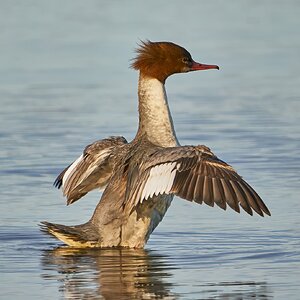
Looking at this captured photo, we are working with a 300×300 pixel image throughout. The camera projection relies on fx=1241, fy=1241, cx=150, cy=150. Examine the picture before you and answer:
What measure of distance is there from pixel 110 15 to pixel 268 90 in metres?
5.72

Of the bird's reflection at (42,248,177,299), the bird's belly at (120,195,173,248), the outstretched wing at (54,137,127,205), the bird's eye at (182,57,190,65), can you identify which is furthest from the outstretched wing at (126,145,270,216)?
the bird's eye at (182,57,190,65)

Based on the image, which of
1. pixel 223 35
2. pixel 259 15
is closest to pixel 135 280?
pixel 223 35

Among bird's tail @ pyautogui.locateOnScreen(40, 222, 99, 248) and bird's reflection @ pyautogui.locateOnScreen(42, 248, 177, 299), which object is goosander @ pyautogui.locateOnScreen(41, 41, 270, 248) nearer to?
bird's tail @ pyautogui.locateOnScreen(40, 222, 99, 248)

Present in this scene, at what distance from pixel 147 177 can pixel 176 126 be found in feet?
15.6

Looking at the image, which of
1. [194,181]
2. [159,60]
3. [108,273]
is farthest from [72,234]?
[159,60]

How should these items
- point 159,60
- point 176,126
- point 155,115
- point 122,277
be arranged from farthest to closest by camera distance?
point 176,126 → point 159,60 → point 155,115 → point 122,277

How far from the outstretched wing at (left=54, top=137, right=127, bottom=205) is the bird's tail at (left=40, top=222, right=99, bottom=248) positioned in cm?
57

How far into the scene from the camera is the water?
9.54 metres

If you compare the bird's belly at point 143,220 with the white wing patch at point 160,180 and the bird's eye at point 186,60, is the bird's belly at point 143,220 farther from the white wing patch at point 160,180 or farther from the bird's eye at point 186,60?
the bird's eye at point 186,60

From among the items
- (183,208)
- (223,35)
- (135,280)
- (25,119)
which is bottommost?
(135,280)

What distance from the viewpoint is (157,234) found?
11258mm

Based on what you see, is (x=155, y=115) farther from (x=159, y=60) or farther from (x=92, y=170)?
(x=92, y=170)

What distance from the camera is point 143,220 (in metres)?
10.8

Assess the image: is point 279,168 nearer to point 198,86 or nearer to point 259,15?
point 198,86
